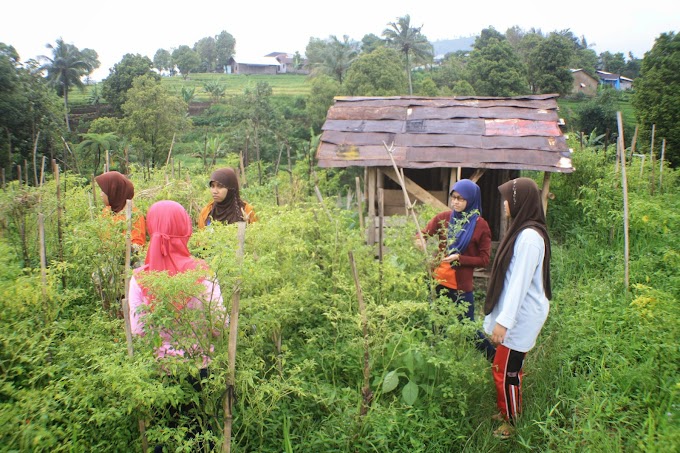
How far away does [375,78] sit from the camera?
96.4 feet

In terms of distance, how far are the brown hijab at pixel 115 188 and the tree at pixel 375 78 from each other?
2564 centimetres

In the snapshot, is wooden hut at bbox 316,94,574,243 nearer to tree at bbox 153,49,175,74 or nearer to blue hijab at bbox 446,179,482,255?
blue hijab at bbox 446,179,482,255

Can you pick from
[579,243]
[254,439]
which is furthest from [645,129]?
[254,439]

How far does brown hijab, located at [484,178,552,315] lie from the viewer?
2957mm

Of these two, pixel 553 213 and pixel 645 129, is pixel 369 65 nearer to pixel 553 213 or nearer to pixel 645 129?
pixel 645 129

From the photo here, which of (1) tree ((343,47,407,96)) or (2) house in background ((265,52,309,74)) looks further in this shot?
(2) house in background ((265,52,309,74))

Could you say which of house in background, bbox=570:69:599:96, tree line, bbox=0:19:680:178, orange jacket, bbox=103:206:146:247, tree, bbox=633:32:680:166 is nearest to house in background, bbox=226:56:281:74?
tree line, bbox=0:19:680:178

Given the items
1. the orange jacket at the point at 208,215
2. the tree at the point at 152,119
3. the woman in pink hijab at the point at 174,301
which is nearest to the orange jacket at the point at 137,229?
the orange jacket at the point at 208,215

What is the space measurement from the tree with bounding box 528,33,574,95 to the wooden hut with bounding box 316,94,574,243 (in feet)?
108

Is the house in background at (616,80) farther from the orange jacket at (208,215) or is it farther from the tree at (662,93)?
the orange jacket at (208,215)

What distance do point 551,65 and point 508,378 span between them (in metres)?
39.0

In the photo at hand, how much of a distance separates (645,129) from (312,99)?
20255 millimetres

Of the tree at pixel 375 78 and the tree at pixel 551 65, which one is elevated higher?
the tree at pixel 551 65

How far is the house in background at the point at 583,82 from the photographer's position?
1818 inches
